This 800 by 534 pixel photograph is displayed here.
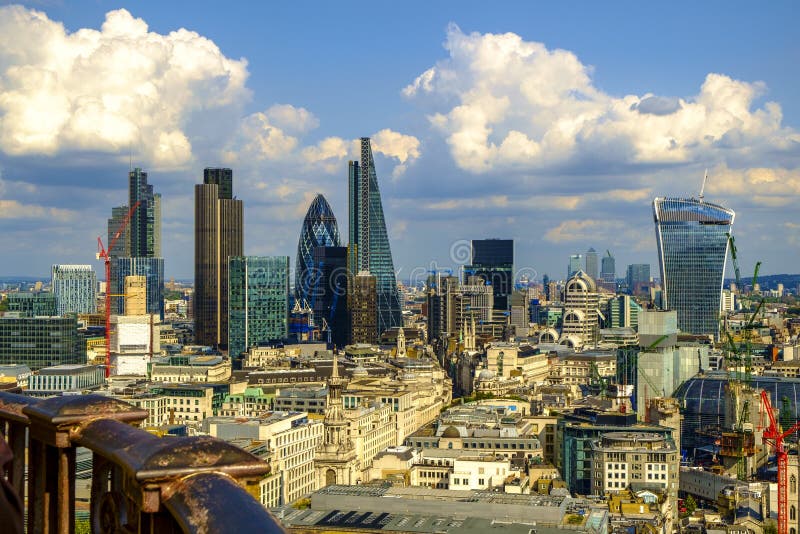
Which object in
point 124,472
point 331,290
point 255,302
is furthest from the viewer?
point 331,290

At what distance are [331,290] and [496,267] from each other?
98.3ft

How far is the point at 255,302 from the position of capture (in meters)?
107

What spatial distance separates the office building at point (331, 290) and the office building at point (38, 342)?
41.4 metres

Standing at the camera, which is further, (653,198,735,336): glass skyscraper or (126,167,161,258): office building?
(126,167,161,258): office building

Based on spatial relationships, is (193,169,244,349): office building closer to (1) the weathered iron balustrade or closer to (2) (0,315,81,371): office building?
(2) (0,315,81,371): office building

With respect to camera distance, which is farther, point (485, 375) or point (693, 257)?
point (693, 257)

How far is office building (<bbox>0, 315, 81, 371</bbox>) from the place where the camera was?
81.6 meters

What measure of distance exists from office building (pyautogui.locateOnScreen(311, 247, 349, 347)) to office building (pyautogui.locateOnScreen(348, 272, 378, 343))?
4343mm

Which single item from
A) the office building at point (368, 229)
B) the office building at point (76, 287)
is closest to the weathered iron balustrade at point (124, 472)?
the office building at point (368, 229)

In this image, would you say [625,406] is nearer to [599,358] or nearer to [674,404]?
[674,404]

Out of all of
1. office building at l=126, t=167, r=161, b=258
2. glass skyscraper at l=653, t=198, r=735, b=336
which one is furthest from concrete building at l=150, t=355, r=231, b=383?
office building at l=126, t=167, r=161, b=258

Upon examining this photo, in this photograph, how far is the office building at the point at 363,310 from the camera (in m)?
114

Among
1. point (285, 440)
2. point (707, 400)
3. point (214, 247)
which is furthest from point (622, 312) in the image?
point (285, 440)

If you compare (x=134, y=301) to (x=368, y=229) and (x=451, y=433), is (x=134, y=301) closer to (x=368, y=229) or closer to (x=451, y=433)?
(x=368, y=229)
